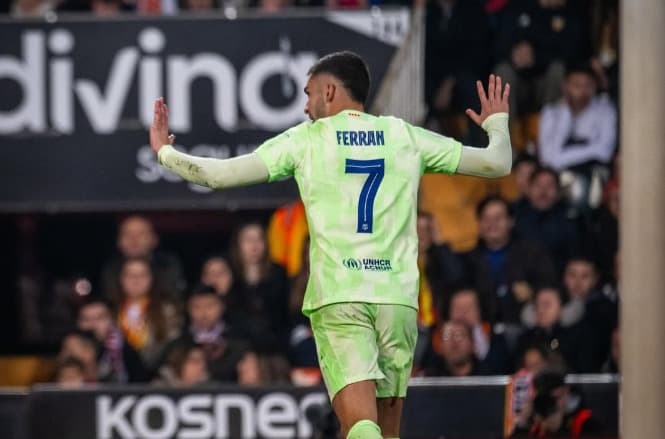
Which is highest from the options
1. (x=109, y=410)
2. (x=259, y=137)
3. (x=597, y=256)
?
(x=259, y=137)

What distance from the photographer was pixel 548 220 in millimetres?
13562

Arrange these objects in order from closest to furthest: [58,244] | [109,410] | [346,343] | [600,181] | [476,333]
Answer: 1. [346,343]
2. [109,410]
3. [476,333]
4. [600,181]
5. [58,244]

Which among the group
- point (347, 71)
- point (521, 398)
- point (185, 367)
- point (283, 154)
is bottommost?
point (521, 398)

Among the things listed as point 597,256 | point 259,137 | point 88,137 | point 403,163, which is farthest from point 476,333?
point 403,163

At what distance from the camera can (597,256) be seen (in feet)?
44.1

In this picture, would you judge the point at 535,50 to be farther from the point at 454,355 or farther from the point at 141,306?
the point at 141,306

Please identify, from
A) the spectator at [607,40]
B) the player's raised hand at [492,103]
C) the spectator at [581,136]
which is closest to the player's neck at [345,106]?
the player's raised hand at [492,103]

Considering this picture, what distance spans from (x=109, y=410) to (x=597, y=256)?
4180 mm

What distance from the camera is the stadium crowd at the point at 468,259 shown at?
41.8 feet

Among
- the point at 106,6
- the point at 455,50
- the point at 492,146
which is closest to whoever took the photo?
the point at 492,146

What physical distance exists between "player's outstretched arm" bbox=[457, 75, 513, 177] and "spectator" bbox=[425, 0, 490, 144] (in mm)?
6423

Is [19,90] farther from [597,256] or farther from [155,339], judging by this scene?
[597,256]

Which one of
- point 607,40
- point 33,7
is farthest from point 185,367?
point 607,40

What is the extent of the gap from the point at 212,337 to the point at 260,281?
0.72m
